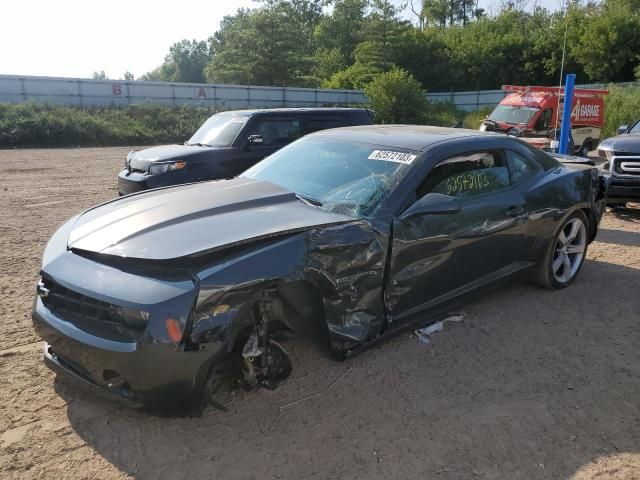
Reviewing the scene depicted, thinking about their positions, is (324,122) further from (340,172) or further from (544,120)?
(544,120)

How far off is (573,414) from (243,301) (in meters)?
1.99

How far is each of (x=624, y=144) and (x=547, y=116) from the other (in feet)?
28.8

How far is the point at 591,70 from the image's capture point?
122 ft

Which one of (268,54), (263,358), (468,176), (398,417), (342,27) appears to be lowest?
(398,417)

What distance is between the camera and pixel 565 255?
4836 millimetres

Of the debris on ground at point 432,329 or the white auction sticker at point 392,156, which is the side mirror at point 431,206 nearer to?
the white auction sticker at point 392,156

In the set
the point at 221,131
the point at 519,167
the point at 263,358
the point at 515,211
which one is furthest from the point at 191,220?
the point at 221,131

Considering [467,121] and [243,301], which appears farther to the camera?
[467,121]

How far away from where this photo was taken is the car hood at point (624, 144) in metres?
7.46

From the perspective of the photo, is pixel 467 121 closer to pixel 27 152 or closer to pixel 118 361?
pixel 27 152

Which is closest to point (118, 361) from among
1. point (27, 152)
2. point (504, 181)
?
point (504, 181)

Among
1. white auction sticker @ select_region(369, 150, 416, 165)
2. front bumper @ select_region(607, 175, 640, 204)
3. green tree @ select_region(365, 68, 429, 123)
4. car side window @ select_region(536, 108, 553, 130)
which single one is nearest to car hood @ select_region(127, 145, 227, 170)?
white auction sticker @ select_region(369, 150, 416, 165)

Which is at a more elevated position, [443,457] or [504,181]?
[504,181]

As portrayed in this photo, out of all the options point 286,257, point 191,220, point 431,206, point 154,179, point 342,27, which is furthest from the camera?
point 342,27
